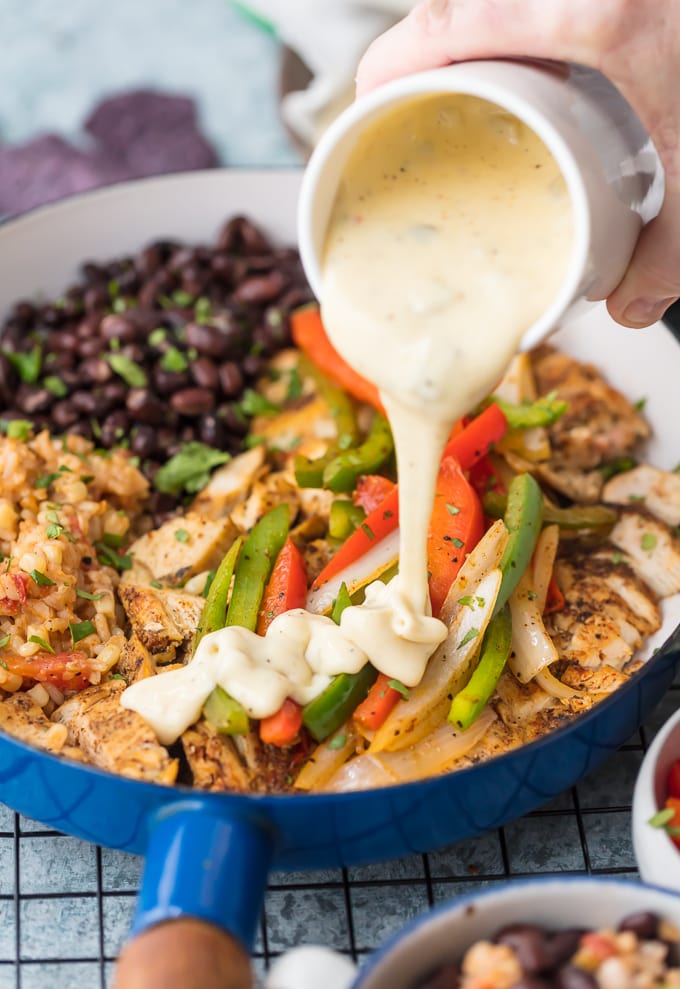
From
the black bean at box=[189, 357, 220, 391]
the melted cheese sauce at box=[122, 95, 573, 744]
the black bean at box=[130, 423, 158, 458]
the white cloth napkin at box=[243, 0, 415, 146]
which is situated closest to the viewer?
the melted cheese sauce at box=[122, 95, 573, 744]

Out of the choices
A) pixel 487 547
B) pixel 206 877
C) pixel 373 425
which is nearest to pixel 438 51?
pixel 487 547

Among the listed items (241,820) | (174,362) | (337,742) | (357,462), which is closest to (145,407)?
(174,362)

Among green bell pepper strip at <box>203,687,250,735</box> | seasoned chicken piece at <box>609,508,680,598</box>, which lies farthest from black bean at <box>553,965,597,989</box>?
seasoned chicken piece at <box>609,508,680,598</box>

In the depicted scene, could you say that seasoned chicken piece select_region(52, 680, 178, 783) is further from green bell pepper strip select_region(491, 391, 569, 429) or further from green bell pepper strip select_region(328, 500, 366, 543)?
green bell pepper strip select_region(491, 391, 569, 429)

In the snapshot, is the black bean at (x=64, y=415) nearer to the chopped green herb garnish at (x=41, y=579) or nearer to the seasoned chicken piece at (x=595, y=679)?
the chopped green herb garnish at (x=41, y=579)

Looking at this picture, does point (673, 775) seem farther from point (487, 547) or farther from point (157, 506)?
point (157, 506)
